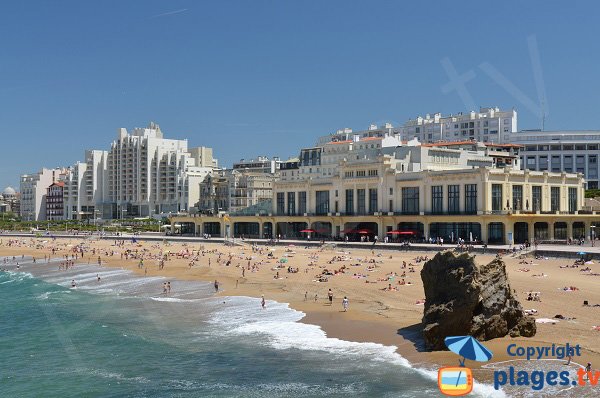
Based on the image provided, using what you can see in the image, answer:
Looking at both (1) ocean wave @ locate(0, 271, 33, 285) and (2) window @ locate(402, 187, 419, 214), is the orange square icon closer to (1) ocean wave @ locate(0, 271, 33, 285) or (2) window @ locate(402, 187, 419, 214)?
(1) ocean wave @ locate(0, 271, 33, 285)

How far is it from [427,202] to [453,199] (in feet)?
12.0

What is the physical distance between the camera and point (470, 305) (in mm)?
26125

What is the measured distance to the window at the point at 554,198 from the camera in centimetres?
7900

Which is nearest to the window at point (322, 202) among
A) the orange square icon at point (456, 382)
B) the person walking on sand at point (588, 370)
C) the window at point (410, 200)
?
the window at point (410, 200)

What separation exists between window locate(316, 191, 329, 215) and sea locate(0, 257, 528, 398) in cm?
4787

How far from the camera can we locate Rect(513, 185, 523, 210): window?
74.2m

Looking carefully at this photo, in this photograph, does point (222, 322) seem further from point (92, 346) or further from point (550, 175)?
point (550, 175)

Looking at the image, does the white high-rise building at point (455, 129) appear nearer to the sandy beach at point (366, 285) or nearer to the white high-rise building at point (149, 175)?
the white high-rise building at point (149, 175)

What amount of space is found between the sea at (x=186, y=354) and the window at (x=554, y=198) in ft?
161

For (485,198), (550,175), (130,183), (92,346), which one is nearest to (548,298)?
(92,346)

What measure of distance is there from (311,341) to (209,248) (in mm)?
57870

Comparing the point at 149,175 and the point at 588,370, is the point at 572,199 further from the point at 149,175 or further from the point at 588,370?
the point at 149,175

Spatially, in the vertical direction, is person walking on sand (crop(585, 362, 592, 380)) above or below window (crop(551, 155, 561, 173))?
below

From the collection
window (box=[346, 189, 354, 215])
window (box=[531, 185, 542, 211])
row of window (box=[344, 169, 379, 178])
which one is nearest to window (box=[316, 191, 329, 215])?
window (box=[346, 189, 354, 215])
